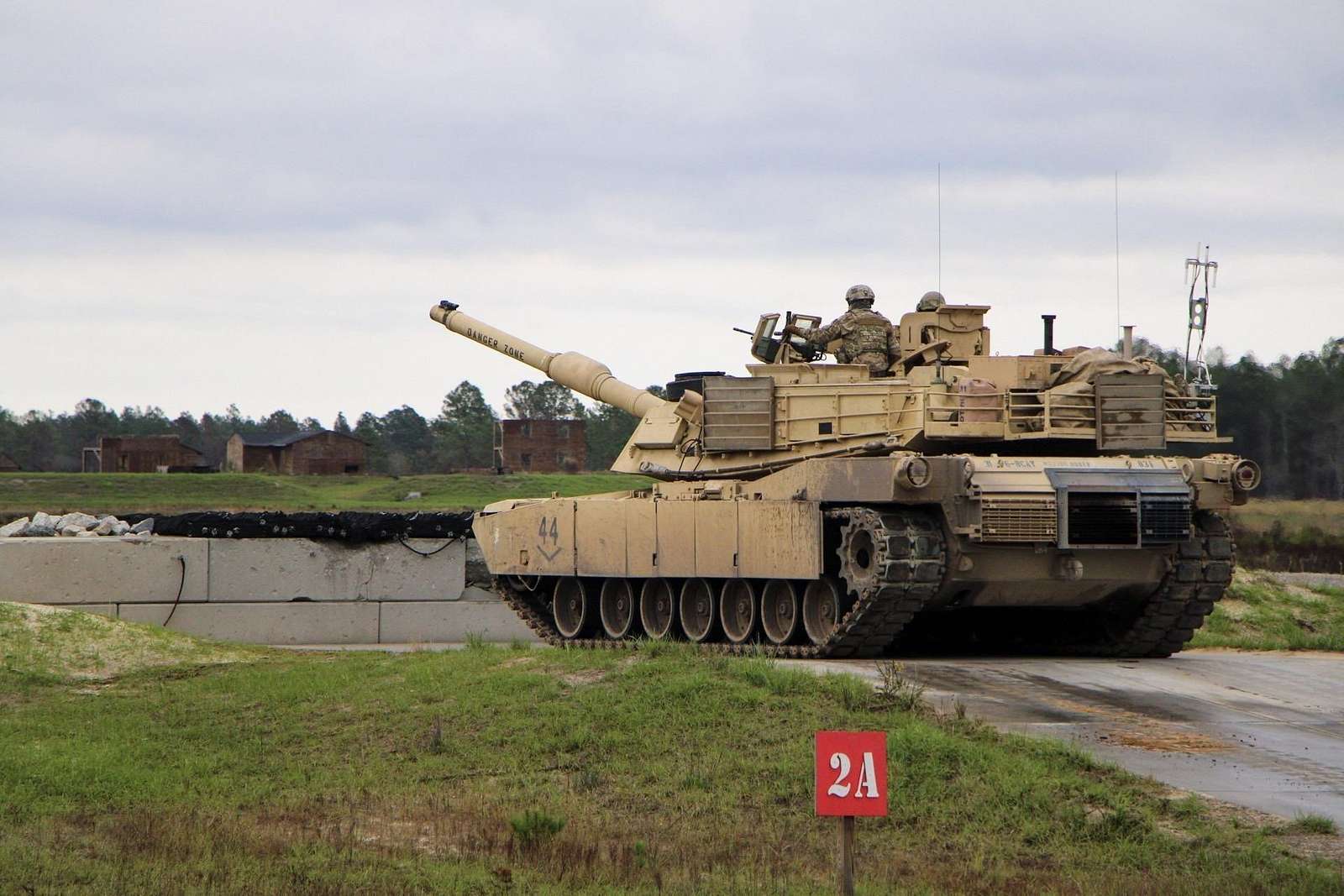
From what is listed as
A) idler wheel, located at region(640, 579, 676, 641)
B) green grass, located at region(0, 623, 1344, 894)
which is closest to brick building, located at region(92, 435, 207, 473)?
idler wheel, located at region(640, 579, 676, 641)

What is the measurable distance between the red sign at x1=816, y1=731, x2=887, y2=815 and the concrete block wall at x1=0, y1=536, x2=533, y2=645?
54.8ft

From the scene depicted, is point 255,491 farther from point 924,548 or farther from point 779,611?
point 924,548

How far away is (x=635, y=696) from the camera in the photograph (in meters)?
13.5

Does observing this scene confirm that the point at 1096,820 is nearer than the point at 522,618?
Yes

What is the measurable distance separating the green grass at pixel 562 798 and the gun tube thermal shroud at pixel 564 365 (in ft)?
24.9

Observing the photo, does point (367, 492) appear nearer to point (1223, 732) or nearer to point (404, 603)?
point (404, 603)

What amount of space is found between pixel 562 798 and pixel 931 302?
9.53 m

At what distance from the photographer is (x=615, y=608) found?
2109 cm

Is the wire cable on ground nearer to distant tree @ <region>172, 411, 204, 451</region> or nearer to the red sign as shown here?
the red sign

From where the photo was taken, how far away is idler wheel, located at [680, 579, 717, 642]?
63.3ft

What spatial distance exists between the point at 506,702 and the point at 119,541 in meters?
11.4

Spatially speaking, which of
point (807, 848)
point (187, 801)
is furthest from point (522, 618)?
point (807, 848)

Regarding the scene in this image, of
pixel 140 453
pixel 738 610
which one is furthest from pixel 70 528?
pixel 140 453

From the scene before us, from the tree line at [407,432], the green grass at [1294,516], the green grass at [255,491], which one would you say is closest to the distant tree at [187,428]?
the tree line at [407,432]
